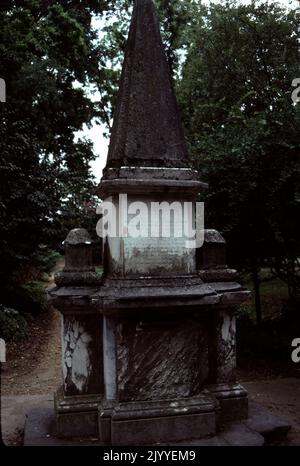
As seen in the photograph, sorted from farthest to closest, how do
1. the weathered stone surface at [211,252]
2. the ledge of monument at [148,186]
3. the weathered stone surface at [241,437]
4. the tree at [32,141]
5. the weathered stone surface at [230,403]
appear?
the tree at [32,141], the weathered stone surface at [211,252], the weathered stone surface at [230,403], the ledge of monument at [148,186], the weathered stone surface at [241,437]

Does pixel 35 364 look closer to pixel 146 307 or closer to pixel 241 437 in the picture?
pixel 146 307

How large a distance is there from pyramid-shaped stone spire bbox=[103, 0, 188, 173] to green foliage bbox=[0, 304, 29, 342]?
5.93 meters

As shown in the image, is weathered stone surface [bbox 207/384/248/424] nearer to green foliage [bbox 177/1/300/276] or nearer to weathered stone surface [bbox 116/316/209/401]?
weathered stone surface [bbox 116/316/209/401]

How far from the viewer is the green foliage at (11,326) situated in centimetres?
931

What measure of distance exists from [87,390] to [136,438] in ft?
2.32

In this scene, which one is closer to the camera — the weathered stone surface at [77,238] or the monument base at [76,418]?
the monument base at [76,418]

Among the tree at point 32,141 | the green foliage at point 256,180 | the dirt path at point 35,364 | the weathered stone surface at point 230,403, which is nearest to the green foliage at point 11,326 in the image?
the dirt path at point 35,364

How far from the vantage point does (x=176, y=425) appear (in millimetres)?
4074

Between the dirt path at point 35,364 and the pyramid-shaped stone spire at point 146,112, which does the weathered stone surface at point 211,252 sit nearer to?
the pyramid-shaped stone spire at point 146,112

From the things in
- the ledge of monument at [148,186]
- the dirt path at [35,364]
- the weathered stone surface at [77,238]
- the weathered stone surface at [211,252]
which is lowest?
the dirt path at [35,364]

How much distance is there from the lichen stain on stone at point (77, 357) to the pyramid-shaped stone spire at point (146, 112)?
169 cm
